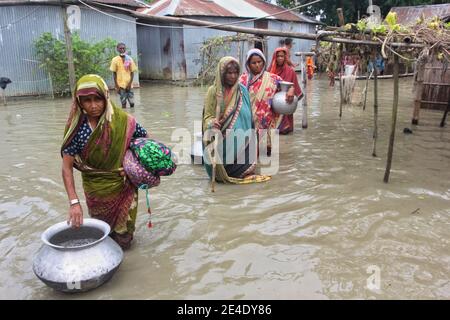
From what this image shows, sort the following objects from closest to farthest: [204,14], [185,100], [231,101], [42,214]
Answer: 1. [42,214]
2. [231,101]
3. [185,100]
4. [204,14]

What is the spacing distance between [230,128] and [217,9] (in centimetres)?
1664

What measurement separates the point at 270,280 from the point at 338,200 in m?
1.88

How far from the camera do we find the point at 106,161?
11.1 feet

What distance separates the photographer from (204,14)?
18.9 m

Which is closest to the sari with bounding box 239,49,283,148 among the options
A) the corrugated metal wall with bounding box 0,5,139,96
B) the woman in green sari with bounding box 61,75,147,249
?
the woman in green sari with bounding box 61,75,147,249

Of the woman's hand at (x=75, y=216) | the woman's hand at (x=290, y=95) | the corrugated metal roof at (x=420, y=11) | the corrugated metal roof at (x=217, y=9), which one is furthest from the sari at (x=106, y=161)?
the corrugated metal roof at (x=420, y=11)

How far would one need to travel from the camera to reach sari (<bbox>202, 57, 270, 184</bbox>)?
5.15 metres

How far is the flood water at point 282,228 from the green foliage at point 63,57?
7289 mm

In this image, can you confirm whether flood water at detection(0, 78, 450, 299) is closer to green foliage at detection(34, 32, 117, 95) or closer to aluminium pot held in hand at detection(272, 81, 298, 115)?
aluminium pot held in hand at detection(272, 81, 298, 115)

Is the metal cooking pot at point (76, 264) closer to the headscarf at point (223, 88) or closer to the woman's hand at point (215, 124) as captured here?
→ the woman's hand at point (215, 124)
